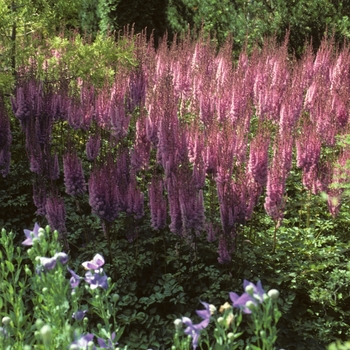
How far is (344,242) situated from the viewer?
14.1 ft

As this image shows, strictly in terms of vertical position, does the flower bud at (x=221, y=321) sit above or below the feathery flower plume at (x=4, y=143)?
above

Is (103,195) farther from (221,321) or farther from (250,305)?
(250,305)

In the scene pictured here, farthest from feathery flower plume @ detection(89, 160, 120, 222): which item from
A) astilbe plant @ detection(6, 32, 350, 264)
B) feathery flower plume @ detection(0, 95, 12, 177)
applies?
feathery flower plume @ detection(0, 95, 12, 177)

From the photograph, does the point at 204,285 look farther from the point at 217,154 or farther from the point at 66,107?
the point at 66,107

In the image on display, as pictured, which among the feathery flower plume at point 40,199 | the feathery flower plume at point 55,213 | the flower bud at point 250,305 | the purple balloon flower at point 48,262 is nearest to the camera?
the flower bud at point 250,305

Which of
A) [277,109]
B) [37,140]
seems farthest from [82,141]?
[277,109]

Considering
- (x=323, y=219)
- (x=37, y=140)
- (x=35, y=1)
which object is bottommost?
(x=323, y=219)

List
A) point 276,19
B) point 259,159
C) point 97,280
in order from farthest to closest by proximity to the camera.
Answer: point 276,19
point 259,159
point 97,280

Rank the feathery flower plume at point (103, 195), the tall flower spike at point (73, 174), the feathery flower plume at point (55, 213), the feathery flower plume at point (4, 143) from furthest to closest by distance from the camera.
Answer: the feathery flower plume at point (4, 143) → the tall flower spike at point (73, 174) → the feathery flower plume at point (55, 213) → the feathery flower plume at point (103, 195)

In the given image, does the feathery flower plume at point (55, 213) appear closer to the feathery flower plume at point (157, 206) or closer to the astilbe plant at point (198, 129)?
the astilbe plant at point (198, 129)

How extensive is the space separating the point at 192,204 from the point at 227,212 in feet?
0.80

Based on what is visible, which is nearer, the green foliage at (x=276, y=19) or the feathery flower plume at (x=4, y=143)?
the feathery flower plume at (x=4, y=143)

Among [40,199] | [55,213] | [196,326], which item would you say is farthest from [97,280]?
[40,199]

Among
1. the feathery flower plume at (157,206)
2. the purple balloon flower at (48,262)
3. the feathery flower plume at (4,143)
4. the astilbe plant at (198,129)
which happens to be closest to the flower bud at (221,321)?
the purple balloon flower at (48,262)
